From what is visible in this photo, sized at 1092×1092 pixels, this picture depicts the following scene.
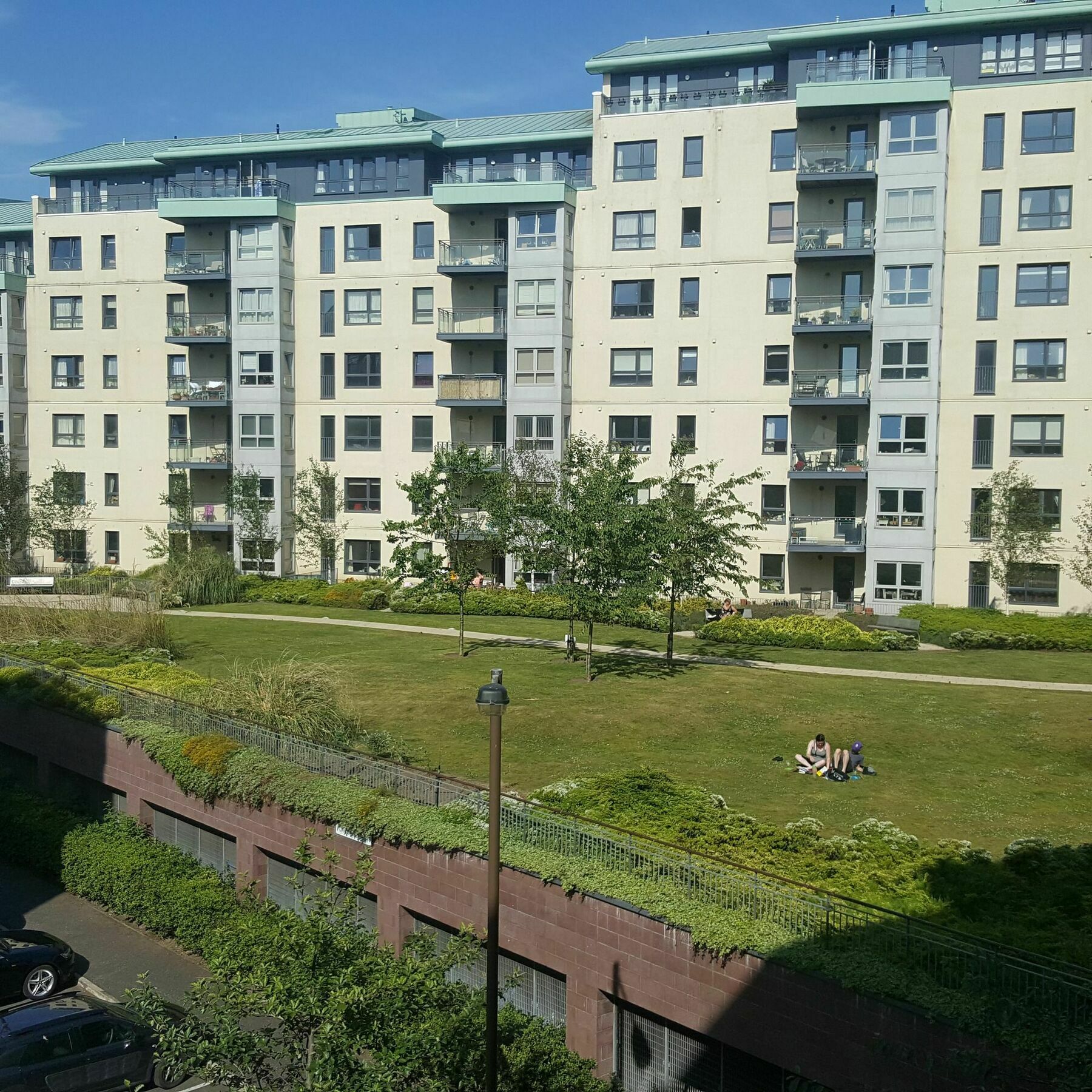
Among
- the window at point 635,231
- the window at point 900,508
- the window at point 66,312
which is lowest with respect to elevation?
the window at point 900,508

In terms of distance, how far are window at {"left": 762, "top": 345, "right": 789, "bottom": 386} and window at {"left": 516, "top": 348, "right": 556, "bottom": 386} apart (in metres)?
9.13

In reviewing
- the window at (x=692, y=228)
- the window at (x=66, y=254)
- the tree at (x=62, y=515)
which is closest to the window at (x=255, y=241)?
the window at (x=66, y=254)

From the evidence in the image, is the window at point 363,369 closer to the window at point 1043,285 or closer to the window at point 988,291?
the window at point 988,291

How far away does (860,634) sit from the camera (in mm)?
38438

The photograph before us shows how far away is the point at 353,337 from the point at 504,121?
49.3 feet

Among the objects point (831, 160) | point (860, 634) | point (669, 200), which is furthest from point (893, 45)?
point (860, 634)

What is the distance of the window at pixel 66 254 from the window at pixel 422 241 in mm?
18698

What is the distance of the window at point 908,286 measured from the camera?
1786 inches

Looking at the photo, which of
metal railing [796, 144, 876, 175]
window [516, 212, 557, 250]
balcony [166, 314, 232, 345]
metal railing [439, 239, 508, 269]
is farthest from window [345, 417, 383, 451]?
metal railing [796, 144, 876, 175]

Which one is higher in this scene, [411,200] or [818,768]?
[411,200]

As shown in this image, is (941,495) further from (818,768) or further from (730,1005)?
(730,1005)

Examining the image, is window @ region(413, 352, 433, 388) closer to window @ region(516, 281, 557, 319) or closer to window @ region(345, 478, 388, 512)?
window @ region(345, 478, 388, 512)

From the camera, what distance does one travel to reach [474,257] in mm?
52312

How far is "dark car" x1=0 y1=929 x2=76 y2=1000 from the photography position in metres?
19.1
